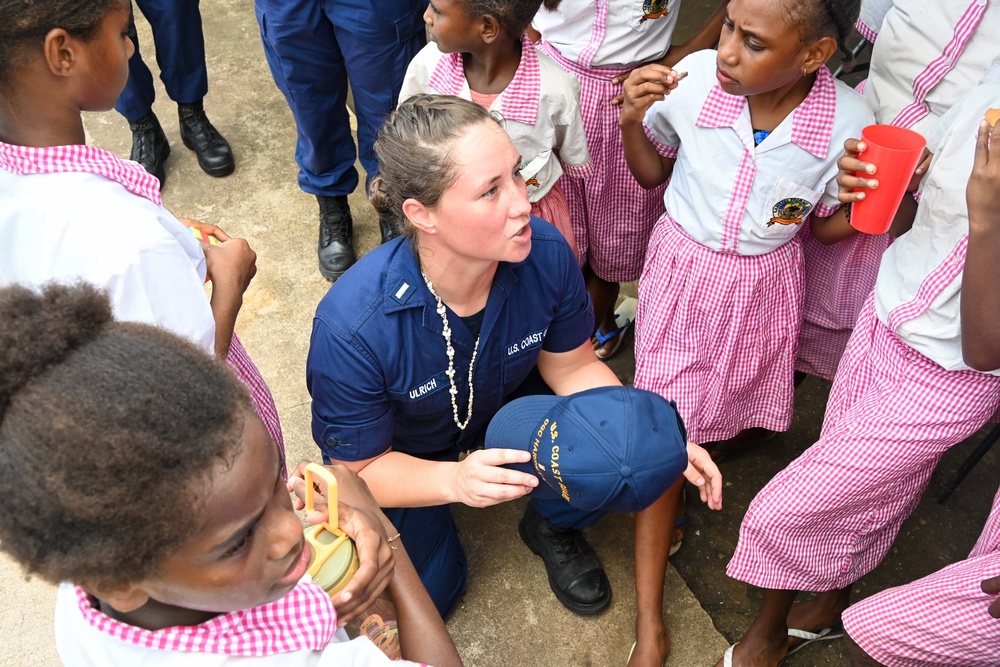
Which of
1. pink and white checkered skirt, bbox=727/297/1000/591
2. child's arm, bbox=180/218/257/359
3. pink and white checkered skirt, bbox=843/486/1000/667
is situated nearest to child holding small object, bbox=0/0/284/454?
child's arm, bbox=180/218/257/359

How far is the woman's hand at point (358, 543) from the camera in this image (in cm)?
139

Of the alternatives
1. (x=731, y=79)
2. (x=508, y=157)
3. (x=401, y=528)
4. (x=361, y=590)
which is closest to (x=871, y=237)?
(x=731, y=79)

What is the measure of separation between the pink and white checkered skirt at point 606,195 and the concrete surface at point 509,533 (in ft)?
1.52

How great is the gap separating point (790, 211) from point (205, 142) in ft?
8.28

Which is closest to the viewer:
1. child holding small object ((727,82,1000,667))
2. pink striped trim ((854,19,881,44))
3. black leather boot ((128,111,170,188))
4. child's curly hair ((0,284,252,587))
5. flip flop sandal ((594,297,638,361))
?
child's curly hair ((0,284,252,587))

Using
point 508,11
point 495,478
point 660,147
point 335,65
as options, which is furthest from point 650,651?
point 335,65

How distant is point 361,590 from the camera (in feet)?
4.64

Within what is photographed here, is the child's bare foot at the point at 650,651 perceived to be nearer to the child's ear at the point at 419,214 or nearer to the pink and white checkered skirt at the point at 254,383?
the pink and white checkered skirt at the point at 254,383

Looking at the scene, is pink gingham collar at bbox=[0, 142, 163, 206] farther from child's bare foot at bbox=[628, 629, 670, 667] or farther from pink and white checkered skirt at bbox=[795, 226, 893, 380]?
pink and white checkered skirt at bbox=[795, 226, 893, 380]

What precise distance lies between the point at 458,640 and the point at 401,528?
0.39m

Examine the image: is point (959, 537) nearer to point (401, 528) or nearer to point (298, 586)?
point (401, 528)

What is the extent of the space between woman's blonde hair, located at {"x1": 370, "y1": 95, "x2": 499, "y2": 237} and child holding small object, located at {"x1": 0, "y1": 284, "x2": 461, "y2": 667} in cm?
97

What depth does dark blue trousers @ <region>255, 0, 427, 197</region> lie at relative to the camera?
118 inches

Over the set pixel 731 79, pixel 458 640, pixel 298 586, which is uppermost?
pixel 731 79
